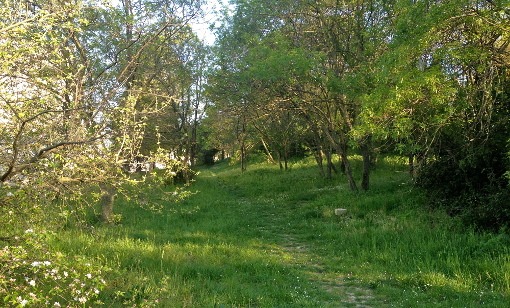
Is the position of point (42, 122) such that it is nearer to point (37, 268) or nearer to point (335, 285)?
point (37, 268)

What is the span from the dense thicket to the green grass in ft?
5.04

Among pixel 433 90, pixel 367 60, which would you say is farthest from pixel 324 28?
pixel 433 90

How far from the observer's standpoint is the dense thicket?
8234 millimetres

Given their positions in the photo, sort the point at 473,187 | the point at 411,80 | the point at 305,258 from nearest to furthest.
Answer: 1. the point at 305,258
2. the point at 411,80
3. the point at 473,187

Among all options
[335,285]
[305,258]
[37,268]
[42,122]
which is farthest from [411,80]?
[37,268]

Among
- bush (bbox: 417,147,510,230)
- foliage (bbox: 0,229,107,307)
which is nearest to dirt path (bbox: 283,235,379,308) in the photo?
foliage (bbox: 0,229,107,307)

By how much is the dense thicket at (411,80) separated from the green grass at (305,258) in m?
1.54

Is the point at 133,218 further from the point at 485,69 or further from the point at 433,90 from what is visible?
the point at 485,69

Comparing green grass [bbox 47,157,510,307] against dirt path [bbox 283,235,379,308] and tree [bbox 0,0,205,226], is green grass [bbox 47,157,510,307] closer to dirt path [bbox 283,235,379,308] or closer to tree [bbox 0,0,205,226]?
dirt path [bbox 283,235,379,308]

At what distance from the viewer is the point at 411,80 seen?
28.3 feet

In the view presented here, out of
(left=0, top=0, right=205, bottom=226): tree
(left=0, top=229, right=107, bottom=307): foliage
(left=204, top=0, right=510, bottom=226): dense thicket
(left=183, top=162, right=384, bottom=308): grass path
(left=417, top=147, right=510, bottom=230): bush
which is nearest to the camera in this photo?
(left=0, top=229, right=107, bottom=307): foliage

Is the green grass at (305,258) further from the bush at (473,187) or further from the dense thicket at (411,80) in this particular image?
the dense thicket at (411,80)

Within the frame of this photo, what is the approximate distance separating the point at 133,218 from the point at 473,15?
1099 cm

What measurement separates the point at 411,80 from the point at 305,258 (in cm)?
497
